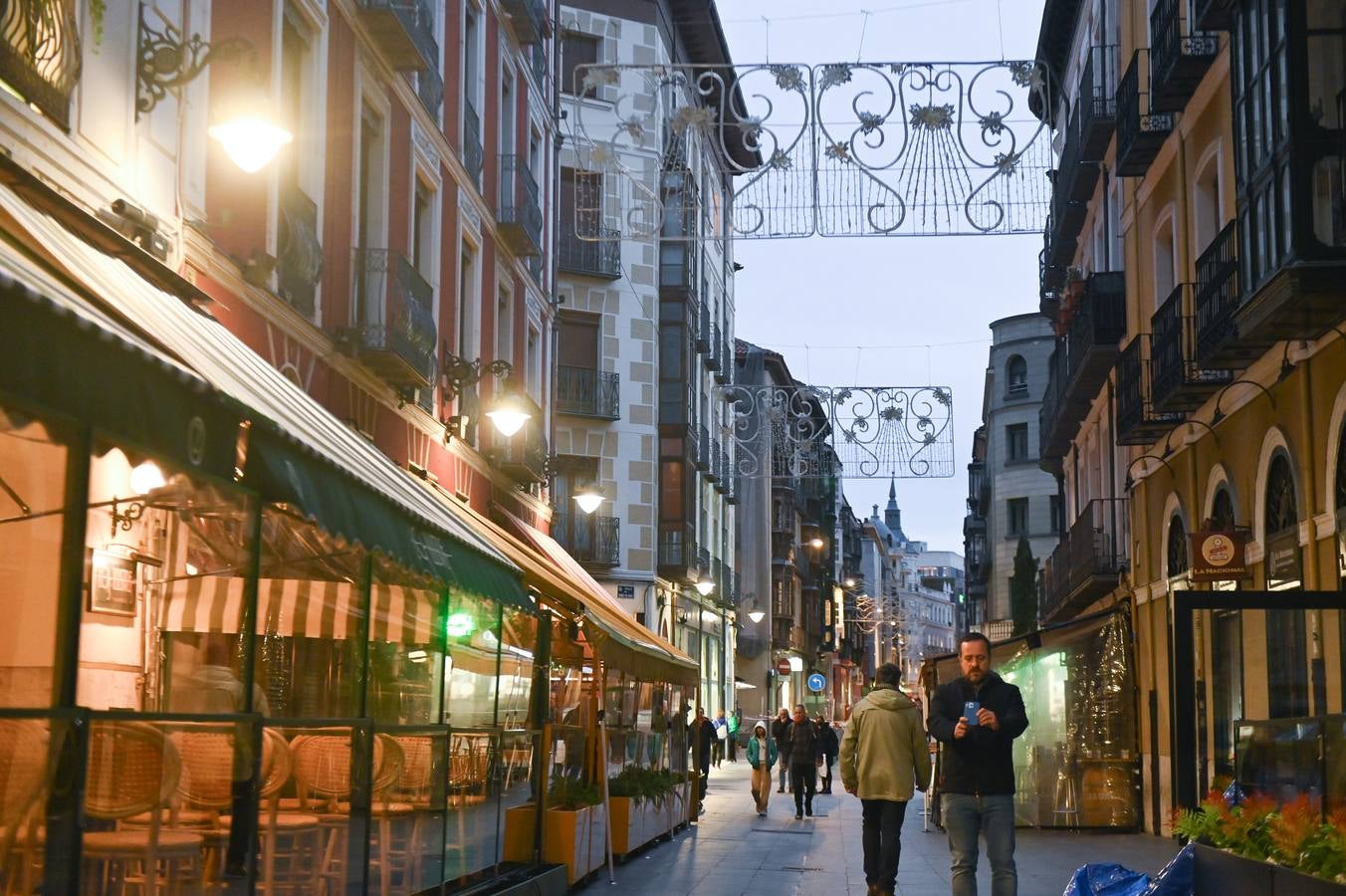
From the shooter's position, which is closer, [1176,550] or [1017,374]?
[1176,550]

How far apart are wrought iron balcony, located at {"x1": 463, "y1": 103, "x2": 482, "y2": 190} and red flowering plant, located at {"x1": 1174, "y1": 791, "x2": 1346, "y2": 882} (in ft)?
48.3

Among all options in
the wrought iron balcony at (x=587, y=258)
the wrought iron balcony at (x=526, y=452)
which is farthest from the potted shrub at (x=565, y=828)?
the wrought iron balcony at (x=587, y=258)

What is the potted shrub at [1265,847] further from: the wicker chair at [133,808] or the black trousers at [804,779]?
the black trousers at [804,779]

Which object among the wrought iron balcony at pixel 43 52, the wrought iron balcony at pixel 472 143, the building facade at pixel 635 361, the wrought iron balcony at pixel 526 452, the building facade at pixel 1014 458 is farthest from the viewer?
the building facade at pixel 1014 458

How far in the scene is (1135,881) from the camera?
10.4 metres

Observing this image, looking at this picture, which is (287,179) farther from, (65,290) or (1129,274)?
(1129,274)

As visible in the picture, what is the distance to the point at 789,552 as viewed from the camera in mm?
83562

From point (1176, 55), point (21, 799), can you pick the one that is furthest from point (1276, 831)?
point (1176, 55)

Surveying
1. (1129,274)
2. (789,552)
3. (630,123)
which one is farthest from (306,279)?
(789,552)

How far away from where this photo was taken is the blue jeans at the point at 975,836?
11.0 m

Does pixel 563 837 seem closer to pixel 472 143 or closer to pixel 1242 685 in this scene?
pixel 1242 685

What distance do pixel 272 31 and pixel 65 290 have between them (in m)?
9.16

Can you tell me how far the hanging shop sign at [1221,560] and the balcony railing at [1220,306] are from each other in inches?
73.7

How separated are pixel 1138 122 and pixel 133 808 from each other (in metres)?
19.8
